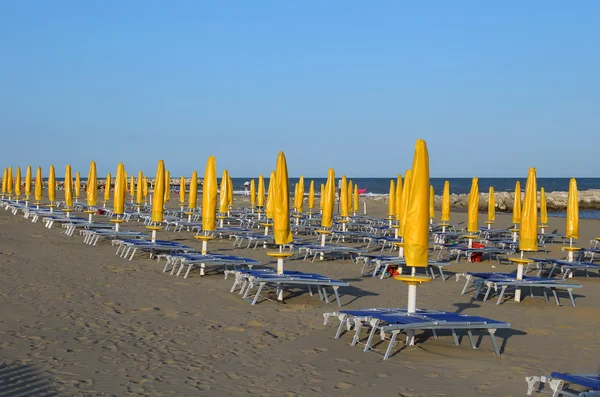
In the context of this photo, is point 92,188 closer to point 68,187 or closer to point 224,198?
point 68,187

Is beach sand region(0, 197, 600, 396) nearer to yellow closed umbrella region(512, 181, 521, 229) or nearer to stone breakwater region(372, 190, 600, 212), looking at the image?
yellow closed umbrella region(512, 181, 521, 229)

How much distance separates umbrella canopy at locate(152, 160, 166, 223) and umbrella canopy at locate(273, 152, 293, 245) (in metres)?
4.15

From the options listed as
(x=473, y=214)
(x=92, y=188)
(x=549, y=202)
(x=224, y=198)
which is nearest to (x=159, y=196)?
(x=224, y=198)

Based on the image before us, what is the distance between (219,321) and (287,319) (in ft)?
2.88

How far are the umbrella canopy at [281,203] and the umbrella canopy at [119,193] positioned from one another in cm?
584

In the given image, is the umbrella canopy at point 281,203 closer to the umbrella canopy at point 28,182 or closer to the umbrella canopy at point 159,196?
the umbrella canopy at point 159,196

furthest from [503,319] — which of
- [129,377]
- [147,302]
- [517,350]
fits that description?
[129,377]

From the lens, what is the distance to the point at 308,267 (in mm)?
14555

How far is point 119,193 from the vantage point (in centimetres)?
1520

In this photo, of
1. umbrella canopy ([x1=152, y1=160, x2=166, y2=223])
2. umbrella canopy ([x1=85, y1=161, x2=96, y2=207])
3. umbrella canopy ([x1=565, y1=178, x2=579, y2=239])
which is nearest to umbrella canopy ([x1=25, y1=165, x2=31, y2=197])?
umbrella canopy ([x1=85, y1=161, x2=96, y2=207])

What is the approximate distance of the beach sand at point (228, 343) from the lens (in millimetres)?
5738

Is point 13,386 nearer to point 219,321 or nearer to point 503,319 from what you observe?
point 219,321

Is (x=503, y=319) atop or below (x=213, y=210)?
below

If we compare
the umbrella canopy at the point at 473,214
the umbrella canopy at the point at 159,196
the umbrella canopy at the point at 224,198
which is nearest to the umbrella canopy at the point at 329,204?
the umbrella canopy at the point at 159,196
